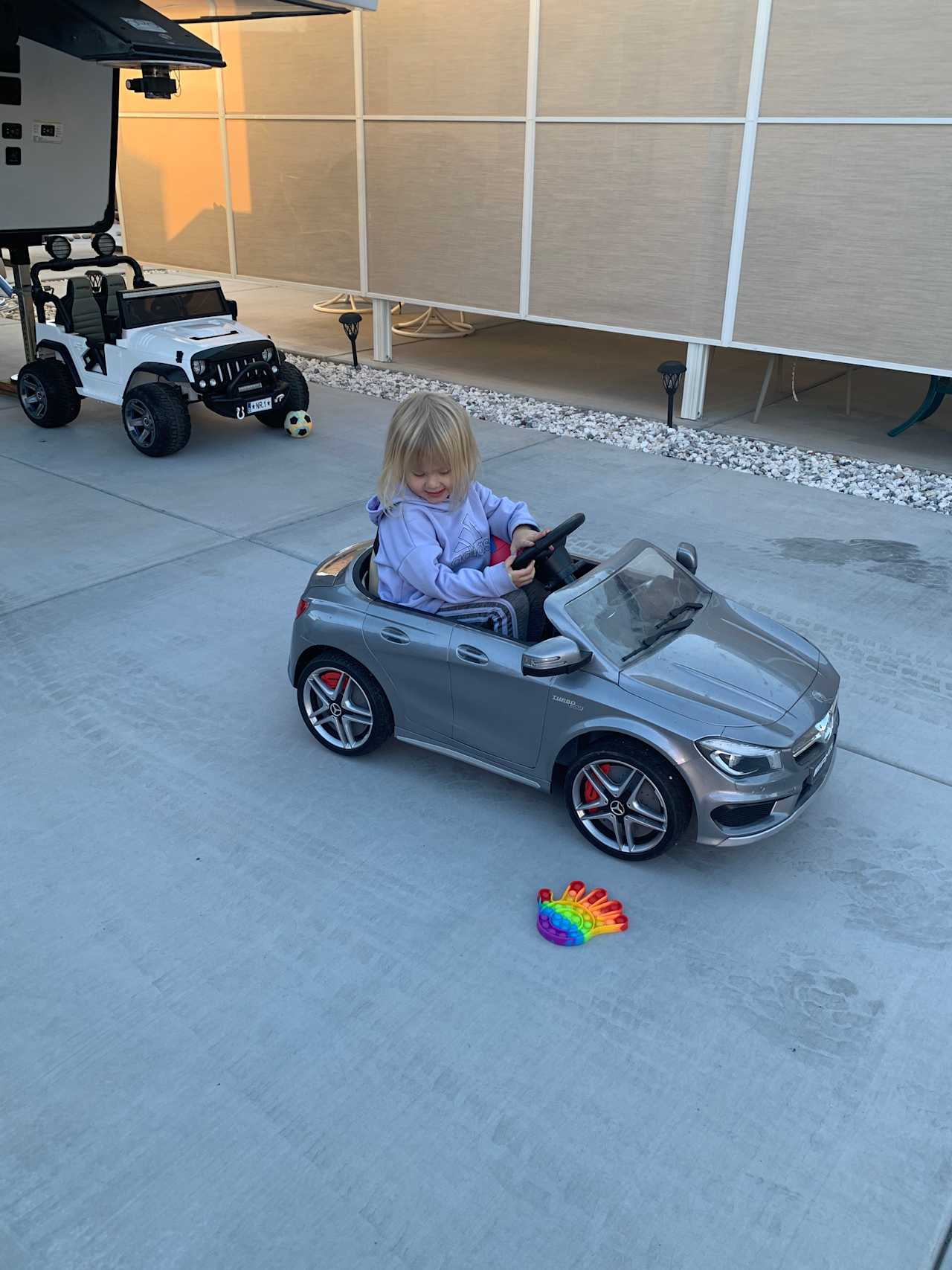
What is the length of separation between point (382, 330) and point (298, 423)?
127 inches

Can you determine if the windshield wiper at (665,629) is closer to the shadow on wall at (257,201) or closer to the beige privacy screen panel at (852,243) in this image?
the beige privacy screen panel at (852,243)

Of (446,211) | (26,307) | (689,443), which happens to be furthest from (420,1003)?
(446,211)

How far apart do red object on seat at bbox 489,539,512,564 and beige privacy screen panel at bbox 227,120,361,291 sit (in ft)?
26.4

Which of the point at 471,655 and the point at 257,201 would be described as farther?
the point at 257,201

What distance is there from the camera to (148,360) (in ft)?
26.1

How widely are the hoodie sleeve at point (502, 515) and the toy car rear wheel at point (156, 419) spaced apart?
4.59 metres

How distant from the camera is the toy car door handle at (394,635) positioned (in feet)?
12.6

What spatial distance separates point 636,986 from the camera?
3.16 m

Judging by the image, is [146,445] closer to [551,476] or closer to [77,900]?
[551,476]

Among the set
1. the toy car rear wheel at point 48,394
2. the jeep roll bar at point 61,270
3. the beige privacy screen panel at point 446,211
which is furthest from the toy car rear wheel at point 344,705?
the beige privacy screen panel at point 446,211

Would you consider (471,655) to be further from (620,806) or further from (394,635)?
(620,806)

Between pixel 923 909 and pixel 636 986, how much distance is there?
1.10 metres

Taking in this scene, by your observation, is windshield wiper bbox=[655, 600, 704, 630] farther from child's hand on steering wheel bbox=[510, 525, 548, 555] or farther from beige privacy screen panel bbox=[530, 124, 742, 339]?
beige privacy screen panel bbox=[530, 124, 742, 339]

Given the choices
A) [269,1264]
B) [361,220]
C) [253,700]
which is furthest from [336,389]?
[269,1264]
